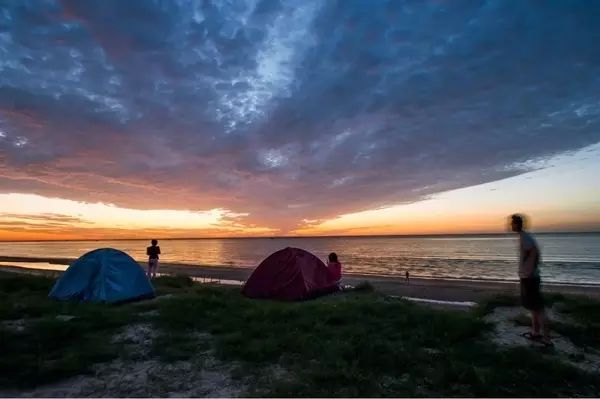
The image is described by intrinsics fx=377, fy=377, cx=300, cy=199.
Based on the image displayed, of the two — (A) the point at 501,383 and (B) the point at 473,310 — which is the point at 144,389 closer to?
(A) the point at 501,383

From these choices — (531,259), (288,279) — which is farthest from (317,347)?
(288,279)

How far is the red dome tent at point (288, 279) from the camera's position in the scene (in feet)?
46.3

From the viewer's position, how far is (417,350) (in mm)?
6934

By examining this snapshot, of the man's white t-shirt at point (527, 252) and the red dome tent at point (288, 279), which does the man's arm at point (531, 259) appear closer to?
the man's white t-shirt at point (527, 252)

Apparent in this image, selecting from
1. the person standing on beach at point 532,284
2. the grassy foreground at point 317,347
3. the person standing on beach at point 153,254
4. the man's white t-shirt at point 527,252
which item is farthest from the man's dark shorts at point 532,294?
the person standing on beach at point 153,254

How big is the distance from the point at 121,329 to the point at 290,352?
463 cm

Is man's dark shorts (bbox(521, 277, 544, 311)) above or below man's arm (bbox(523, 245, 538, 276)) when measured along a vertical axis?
below

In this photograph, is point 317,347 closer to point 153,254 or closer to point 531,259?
point 531,259

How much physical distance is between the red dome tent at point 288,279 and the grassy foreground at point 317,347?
2797mm

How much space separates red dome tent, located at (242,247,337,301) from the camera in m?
14.1

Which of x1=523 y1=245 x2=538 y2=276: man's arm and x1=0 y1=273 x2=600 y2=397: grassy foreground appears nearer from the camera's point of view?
x1=0 y1=273 x2=600 y2=397: grassy foreground

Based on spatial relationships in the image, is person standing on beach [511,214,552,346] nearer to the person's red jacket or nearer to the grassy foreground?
the grassy foreground

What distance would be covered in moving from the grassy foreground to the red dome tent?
110 inches

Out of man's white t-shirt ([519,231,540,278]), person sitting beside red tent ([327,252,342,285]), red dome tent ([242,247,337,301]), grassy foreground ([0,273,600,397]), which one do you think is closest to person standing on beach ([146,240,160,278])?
red dome tent ([242,247,337,301])
